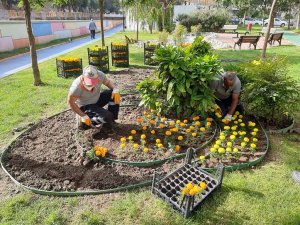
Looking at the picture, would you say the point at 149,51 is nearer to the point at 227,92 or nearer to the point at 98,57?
the point at 98,57

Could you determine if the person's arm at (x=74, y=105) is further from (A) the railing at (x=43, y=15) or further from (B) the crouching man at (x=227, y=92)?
(A) the railing at (x=43, y=15)

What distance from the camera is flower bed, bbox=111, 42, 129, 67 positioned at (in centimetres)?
1029

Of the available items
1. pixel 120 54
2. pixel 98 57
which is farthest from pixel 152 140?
pixel 120 54

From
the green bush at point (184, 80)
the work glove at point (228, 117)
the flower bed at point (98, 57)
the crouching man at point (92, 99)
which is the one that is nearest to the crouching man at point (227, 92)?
the work glove at point (228, 117)

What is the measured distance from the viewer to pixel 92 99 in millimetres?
4801

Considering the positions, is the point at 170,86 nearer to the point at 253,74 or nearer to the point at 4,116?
the point at 253,74

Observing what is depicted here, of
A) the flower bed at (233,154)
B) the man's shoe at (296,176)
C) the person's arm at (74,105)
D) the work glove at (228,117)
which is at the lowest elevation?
the man's shoe at (296,176)

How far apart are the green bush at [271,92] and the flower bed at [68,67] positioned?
19.0 feet

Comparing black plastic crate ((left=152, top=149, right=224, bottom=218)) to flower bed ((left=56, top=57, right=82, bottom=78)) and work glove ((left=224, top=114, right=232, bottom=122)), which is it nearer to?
work glove ((left=224, top=114, right=232, bottom=122))

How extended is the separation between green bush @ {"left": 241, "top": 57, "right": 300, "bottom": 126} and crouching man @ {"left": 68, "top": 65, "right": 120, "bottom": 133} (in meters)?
2.66

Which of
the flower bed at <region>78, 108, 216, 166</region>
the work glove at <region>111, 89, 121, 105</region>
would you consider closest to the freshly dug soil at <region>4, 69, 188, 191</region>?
the flower bed at <region>78, 108, 216, 166</region>

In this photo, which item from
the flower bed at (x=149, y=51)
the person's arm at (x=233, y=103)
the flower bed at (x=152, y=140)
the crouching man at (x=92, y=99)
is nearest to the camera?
the flower bed at (x=152, y=140)

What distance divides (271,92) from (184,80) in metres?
1.68

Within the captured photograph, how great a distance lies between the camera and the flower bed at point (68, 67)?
28.7ft
